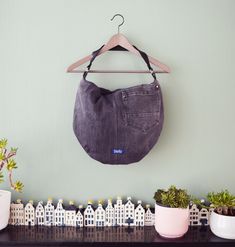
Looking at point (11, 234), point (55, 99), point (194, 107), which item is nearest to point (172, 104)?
point (194, 107)

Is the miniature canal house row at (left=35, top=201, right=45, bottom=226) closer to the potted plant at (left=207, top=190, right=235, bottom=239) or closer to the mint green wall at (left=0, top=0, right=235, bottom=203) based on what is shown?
the mint green wall at (left=0, top=0, right=235, bottom=203)

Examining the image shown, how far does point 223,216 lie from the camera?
1155mm

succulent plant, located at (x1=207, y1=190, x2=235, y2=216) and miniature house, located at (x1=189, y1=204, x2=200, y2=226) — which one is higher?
succulent plant, located at (x1=207, y1=190, x2=235, y2=216)

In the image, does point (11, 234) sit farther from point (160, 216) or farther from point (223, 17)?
point (223, 17)

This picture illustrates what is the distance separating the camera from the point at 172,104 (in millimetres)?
1310

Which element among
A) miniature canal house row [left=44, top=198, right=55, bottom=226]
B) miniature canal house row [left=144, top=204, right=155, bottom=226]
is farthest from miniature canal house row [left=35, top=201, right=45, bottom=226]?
miniature canal house row [left=144, top=204, right=155, bottom=226]

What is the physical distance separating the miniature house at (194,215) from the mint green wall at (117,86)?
0.08m

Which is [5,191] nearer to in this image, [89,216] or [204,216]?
[89,216]

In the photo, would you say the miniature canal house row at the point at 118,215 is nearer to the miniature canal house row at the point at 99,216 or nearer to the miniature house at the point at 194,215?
the miniature canal house row at the point at 99,216

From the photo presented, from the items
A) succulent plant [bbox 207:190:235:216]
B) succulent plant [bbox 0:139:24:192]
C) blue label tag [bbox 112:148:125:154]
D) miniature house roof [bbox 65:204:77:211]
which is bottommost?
miniature house roof [bbox 65:204:77:211]

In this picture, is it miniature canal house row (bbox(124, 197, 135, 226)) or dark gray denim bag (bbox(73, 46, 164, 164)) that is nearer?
dark gray denim bag (bbox(73, 46, 164, 164))

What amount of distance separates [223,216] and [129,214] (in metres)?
0.38

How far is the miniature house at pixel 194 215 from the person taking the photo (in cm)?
129

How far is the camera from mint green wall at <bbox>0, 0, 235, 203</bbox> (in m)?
1.29
